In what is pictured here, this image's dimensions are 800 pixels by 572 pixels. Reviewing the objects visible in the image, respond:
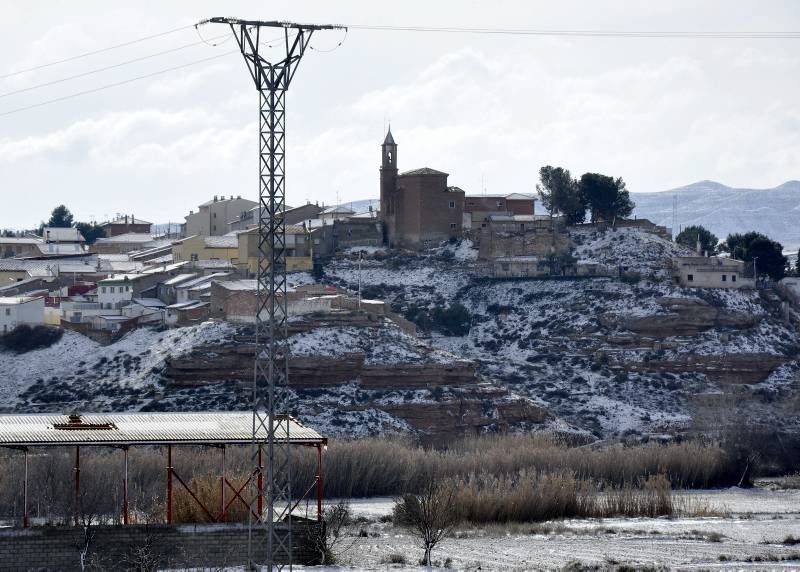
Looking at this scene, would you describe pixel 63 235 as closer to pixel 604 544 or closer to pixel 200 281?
pixel 200 281

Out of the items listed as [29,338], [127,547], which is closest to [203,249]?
[29,338]

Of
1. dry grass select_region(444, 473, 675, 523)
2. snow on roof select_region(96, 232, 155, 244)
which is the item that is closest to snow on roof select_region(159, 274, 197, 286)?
snow on roof select_region(96, 232, 155, 244)

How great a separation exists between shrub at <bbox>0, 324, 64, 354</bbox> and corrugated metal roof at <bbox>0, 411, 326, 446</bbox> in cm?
3934

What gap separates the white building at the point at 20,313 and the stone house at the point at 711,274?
33994 millimetres

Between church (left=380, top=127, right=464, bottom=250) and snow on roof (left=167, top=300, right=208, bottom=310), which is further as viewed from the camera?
church (left=380, top=127, right=464, bottom=250)

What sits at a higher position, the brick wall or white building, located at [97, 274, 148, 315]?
white building, located at [97, 274, 148, 315]

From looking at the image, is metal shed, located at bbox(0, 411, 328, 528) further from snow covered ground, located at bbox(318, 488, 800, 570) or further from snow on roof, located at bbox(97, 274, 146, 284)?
snow on roof, located at bbox(97, 274, 146, 284)

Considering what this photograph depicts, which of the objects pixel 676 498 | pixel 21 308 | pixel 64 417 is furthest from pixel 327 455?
pixel 21 308

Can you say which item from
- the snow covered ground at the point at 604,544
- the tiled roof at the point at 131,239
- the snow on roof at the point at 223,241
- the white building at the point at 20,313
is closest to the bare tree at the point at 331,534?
the snow covered ground at the point at 604,544

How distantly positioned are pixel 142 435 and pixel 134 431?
82 centimetres

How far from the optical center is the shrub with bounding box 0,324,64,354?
3755 inches

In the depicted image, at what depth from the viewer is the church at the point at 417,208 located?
111188 millimetres

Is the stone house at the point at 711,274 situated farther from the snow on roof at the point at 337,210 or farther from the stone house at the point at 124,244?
the stone house at the point at 124,244

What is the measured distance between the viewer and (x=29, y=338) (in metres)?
95.9
